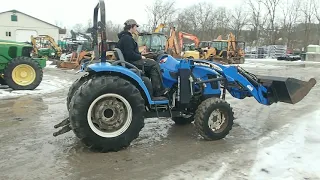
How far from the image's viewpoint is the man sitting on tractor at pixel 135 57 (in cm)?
553

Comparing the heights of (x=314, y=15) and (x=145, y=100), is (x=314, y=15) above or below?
above

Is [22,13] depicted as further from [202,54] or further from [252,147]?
[252,147]

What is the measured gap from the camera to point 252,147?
5.51 metres

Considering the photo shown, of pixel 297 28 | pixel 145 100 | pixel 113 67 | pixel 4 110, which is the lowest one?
pixel 4 110

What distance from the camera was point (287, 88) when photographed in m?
6.30

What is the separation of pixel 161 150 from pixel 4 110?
4.82 metres

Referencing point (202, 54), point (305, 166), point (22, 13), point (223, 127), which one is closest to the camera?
point (305, 166)

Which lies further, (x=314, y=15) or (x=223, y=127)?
(x=314, y=15)

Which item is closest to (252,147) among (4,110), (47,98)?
(4,110)

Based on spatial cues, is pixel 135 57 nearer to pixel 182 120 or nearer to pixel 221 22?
pixel 182 120

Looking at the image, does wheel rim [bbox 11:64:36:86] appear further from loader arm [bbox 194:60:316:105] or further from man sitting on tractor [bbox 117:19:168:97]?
loader arm [bbox 194:60:316:105]

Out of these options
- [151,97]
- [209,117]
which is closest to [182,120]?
[209,117]

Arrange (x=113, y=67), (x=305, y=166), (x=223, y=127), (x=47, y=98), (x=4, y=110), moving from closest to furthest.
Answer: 1. (x=305, y=166)
2. (x=113, y=67)
3. (x=223, y=127)
4. (x=4, y=110)
5. (x=47, y=98)

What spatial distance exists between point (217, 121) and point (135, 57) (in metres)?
1.67
